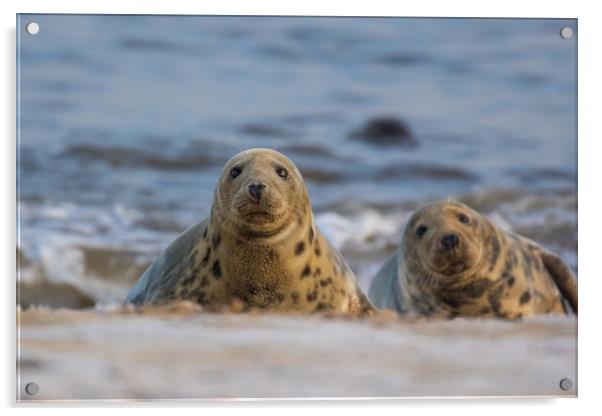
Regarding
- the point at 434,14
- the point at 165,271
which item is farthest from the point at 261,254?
the point at 434,14

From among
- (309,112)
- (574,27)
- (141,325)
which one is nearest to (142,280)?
(141,325)

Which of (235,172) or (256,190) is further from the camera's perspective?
(235,172)

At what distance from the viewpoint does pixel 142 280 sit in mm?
7387

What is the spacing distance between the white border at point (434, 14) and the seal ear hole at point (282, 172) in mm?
648

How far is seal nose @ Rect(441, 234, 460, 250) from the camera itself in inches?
298

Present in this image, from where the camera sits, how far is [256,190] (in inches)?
274

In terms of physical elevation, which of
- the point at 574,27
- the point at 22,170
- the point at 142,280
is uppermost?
the point at 574,27

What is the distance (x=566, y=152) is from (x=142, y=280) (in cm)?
183

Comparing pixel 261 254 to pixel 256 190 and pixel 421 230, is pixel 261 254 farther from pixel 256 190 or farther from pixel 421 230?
pixel 421 230

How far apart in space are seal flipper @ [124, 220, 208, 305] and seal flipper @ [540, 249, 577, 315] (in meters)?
1.49

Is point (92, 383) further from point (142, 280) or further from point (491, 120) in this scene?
point (491, 120)

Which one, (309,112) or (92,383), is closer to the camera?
(92,383)

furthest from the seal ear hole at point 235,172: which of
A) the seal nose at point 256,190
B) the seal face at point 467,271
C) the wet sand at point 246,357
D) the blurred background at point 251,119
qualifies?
the seal face at point 467,271

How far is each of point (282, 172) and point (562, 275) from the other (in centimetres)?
127
